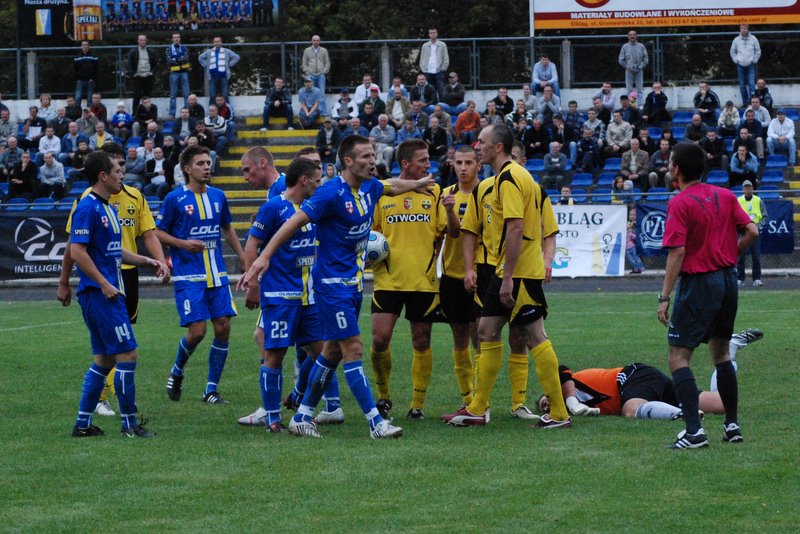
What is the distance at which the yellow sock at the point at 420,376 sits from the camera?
10.1 meters

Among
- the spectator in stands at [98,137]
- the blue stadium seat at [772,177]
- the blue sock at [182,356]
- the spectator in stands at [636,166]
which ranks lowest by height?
the blue sock at [182,356]

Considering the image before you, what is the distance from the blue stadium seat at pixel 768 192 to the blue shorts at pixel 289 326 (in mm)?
19656

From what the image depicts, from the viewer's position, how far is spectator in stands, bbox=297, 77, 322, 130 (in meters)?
33.9

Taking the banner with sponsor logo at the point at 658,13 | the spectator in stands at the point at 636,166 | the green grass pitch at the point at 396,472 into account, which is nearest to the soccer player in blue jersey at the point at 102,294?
the green grass pitch at the point at 396,472

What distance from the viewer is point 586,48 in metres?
34.7

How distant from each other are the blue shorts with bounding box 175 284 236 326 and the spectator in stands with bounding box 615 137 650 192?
63.9 feet

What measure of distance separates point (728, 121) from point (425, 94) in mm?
7756

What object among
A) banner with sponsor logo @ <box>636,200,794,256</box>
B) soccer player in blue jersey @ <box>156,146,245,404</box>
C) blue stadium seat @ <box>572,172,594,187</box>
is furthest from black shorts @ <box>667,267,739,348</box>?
blue stadium seat @ <box>572,172,594,187</box>

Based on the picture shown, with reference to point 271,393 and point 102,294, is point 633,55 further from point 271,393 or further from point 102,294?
point 102,294

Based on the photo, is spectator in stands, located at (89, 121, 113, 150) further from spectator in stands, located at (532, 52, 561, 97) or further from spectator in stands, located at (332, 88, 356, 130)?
spectator in stands, located at (532, 52, 561, 97)

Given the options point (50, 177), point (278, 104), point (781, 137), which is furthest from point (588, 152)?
point (50, 177)

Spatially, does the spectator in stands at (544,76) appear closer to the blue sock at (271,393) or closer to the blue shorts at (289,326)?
the blue shorts at (289,326)

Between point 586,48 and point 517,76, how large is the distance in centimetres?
208

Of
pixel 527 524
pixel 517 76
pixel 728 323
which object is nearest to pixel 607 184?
pixel 517 76
